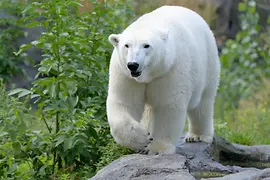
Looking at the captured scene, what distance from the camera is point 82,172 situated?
5828 mm

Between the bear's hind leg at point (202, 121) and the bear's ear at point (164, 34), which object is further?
the bear's hind leg at point (202, 121)

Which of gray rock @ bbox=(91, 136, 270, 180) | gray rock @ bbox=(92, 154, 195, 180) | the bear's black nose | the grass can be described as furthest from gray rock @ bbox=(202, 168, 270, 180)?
the grass

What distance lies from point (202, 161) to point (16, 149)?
1.67 m

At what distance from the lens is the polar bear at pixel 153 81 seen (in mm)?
4977

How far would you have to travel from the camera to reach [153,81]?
17.1ft

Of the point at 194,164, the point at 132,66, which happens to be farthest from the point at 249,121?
the point at 132,66

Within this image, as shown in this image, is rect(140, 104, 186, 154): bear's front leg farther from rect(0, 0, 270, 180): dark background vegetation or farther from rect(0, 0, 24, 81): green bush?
rect(0, 0, 24, 81): green bush

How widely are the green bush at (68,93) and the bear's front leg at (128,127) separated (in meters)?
0.29

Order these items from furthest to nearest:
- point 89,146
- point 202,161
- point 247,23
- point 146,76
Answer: point 247,23, point 89,146, point 202,161, point 146,76

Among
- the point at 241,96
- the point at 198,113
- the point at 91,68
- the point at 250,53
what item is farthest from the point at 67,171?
the point at 250,53

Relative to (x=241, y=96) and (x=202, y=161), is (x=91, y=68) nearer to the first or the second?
(x=202, y=161)

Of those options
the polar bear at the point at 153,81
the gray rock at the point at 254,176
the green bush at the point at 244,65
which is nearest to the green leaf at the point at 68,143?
the polar bear at the point at 153,81

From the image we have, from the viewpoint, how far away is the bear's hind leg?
6.27m

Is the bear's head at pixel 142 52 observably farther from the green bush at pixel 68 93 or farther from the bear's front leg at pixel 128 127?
the green bush at pixel 68 93
